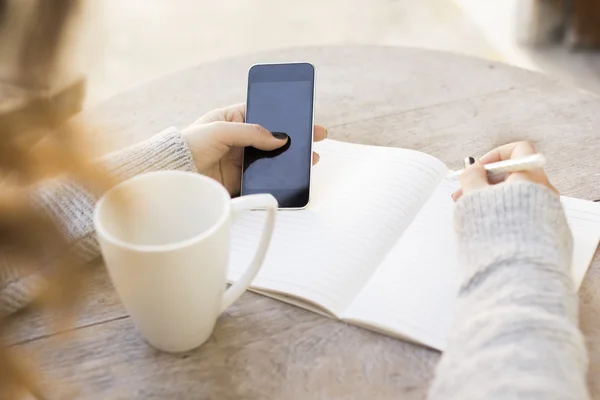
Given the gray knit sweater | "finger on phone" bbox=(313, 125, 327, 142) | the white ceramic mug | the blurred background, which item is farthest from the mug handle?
the blurred background

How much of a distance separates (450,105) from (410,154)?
15 cm

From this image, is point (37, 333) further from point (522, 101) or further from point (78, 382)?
point (522, 101)

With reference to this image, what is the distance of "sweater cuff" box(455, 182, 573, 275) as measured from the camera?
0.51m

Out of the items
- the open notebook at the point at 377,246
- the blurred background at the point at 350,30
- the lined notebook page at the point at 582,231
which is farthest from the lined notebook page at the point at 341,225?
the blurred background at the point at 350,30

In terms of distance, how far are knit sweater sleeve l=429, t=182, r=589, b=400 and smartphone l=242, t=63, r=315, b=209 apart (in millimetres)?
180

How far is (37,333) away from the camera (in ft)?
1.78

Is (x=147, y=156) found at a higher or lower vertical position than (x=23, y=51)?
lower

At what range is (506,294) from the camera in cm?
48

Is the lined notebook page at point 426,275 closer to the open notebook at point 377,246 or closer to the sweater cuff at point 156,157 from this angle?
the open notebook at point 377,246

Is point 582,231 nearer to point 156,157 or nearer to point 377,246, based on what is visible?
point 377,246

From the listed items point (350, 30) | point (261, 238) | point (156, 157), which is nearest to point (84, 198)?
point (156, 157)

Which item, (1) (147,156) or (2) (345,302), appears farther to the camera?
(1) (147,156)

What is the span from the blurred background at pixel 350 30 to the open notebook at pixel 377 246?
3.41ft

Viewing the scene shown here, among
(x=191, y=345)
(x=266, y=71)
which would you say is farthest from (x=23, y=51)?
(x=266, y=71)
